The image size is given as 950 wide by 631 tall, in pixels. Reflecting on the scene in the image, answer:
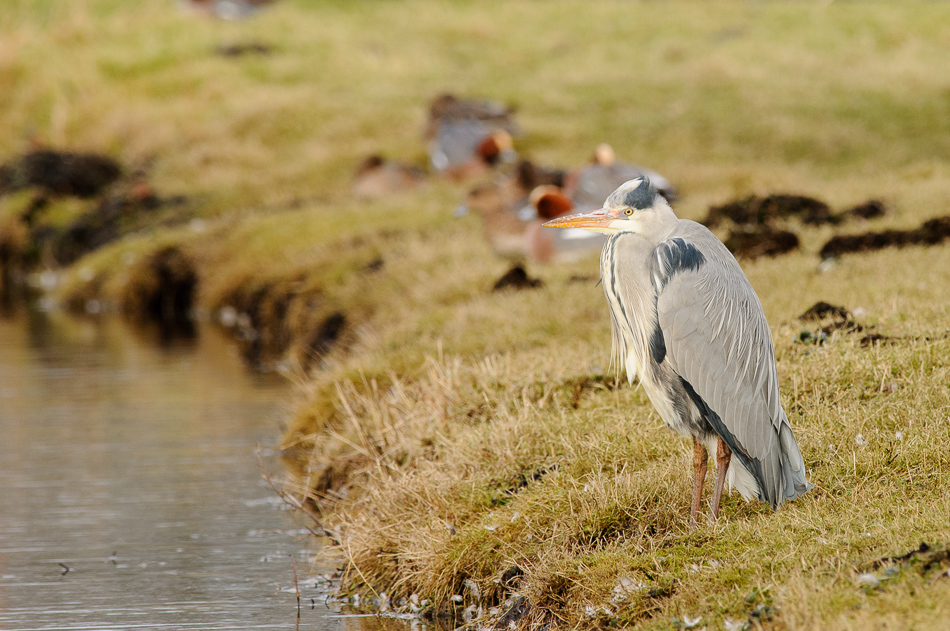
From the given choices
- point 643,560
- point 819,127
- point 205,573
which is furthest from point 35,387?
point 819,127

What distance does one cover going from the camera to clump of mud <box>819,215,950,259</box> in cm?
1107

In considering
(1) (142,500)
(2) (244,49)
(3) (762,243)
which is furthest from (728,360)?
(2) (244,49)

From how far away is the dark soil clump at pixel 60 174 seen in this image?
22859 mm

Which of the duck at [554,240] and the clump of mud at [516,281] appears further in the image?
the duck at [554,240]

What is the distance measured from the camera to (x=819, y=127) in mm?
20531

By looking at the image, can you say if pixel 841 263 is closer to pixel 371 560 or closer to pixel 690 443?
pixel 690 443

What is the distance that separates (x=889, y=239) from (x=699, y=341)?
647cm

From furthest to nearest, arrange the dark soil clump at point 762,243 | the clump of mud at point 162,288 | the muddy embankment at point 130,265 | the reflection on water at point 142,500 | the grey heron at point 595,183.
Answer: the clump of mud at point 162,288
the grey heron at point 595,183
the muddy embankment at point 130,265
the dark soil clump at point 762,243
the reflection on water at point 142,500

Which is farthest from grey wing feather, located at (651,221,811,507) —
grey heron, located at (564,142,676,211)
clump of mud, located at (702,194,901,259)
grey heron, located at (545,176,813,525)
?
grey heron, located at (564,142,676,211)

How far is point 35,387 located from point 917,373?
9.44m

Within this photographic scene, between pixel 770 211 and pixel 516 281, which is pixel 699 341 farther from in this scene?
pixel 770 211

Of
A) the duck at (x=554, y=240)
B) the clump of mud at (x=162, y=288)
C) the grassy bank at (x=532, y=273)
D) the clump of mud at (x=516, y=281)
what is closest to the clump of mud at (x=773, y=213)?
the grassy bank at (x=532, y=273)

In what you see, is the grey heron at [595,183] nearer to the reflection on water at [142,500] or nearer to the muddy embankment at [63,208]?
the reflection on water at [142,500]

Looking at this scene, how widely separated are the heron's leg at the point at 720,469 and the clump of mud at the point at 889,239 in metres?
5.85
